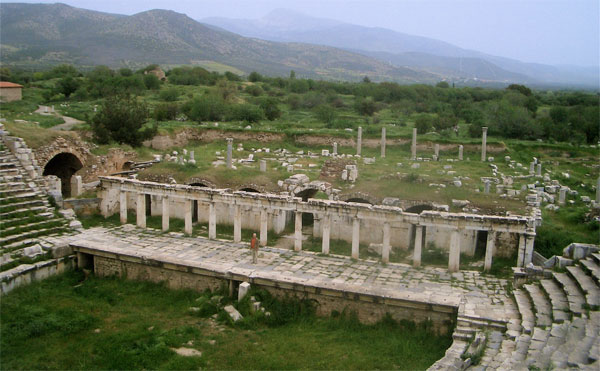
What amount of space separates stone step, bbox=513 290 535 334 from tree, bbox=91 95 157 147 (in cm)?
2339

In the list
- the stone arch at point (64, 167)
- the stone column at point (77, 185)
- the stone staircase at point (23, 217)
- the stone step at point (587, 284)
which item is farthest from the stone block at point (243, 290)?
the stone arch at point (64, 167)

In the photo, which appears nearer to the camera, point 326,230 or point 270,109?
point 326,230

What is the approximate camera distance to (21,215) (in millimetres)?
19859

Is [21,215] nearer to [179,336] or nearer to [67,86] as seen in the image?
[179,336]

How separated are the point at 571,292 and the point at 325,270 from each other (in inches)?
279

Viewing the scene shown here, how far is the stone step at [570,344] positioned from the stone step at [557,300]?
1.50 ft

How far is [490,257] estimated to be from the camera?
17.5m

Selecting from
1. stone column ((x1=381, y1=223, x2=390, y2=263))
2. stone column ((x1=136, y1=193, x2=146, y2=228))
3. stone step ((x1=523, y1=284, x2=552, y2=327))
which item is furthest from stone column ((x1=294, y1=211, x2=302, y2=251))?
stone step ((x1=523, y1=284, x2=552, y2=327))

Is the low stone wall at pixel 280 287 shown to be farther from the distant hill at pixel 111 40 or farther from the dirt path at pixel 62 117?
the distant hill at pixel 111 40

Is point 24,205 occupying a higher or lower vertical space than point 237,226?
higher

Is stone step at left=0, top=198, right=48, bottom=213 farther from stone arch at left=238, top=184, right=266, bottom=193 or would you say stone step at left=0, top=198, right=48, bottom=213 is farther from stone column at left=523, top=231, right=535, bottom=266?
stone column at left=523, top=231, right=535, bottom=266

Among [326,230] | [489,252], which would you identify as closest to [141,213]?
[326,230]

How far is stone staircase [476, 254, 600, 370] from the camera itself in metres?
10.5

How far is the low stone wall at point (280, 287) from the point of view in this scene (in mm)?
14805
